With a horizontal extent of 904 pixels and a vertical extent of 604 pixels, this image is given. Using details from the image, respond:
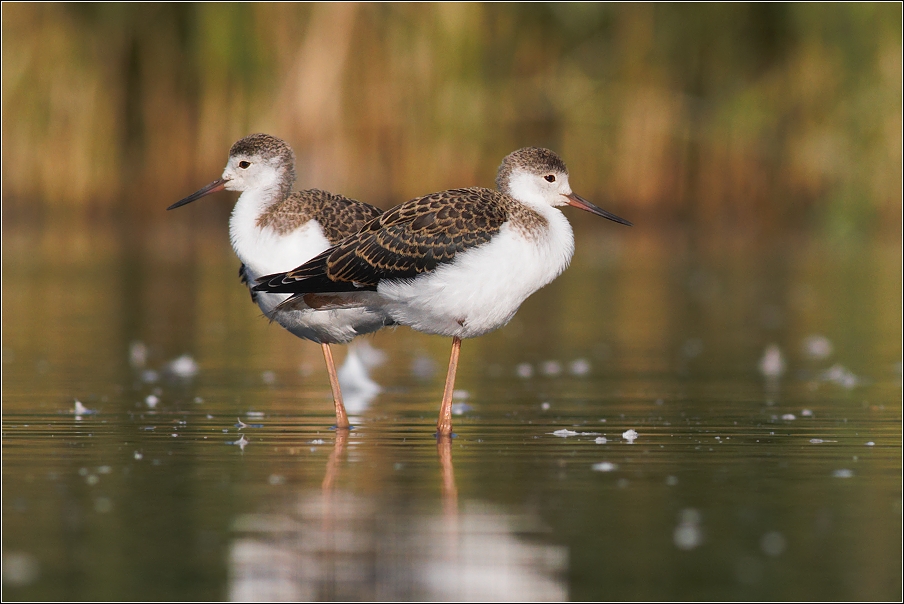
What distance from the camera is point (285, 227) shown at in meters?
8.99

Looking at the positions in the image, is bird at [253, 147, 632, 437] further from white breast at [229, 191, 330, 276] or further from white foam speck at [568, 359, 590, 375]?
white foam speck at [568, 359, 590, 375]

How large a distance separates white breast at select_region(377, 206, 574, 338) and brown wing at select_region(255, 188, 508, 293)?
61 mm

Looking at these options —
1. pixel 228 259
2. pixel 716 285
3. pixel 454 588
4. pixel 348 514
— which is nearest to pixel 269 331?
pixel 716 285

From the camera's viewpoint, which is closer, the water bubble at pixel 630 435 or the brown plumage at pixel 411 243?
the water bubble at pixel 630 435

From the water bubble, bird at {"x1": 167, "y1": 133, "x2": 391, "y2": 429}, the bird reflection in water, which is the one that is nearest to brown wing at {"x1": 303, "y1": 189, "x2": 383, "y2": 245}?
bird at {"x1": 167, "y1": 133, "x2": 391, "y2": 429}

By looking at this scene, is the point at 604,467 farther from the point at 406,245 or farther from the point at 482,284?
the point at 406,245

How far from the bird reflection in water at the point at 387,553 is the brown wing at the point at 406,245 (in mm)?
2145

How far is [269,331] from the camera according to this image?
1512 cm

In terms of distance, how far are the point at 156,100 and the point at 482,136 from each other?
622cm

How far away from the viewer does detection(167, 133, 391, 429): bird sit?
8930 millimetres

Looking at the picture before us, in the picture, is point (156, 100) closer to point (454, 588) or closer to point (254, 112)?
point (254, 112)

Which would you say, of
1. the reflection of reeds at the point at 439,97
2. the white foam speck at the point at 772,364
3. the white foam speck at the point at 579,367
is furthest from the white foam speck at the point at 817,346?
the reflection of reeds at the point at 439,97

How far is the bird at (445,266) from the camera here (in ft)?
26.5

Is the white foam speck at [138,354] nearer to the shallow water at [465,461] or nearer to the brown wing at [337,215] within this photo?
the shallow water at [465,461]
